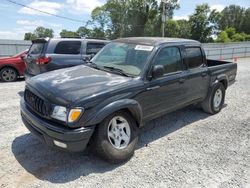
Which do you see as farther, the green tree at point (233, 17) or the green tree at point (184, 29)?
the green tree at point (233, 17)

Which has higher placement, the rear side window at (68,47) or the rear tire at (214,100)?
the rear side window at (68,47)

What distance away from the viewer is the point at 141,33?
179 feet

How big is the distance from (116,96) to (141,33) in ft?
172

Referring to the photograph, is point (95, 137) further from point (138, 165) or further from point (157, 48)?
point (157, 48)

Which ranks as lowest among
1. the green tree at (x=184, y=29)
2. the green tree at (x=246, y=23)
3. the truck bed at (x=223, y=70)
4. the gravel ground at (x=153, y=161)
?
the gravel ground at (x=153, y=161)

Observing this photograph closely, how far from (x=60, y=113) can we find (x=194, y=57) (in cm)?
331

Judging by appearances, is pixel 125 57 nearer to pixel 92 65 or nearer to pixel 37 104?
pixel 92 65

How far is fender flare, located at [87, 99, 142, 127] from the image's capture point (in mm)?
3439

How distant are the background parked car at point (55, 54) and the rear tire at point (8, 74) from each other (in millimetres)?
2624

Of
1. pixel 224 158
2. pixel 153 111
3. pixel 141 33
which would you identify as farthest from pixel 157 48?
pixel 141 33

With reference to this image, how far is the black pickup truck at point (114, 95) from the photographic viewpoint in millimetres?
3385

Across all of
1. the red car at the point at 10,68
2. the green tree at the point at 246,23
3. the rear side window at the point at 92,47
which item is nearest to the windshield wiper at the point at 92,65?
the rear side window at the point at 92,47

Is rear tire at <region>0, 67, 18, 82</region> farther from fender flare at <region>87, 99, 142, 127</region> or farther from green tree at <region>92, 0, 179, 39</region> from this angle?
green tree at <region>92, 0, 179, 39</region>

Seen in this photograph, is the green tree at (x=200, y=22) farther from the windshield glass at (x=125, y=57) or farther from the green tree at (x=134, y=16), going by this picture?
the windshield glass at (x=125, y=57)
